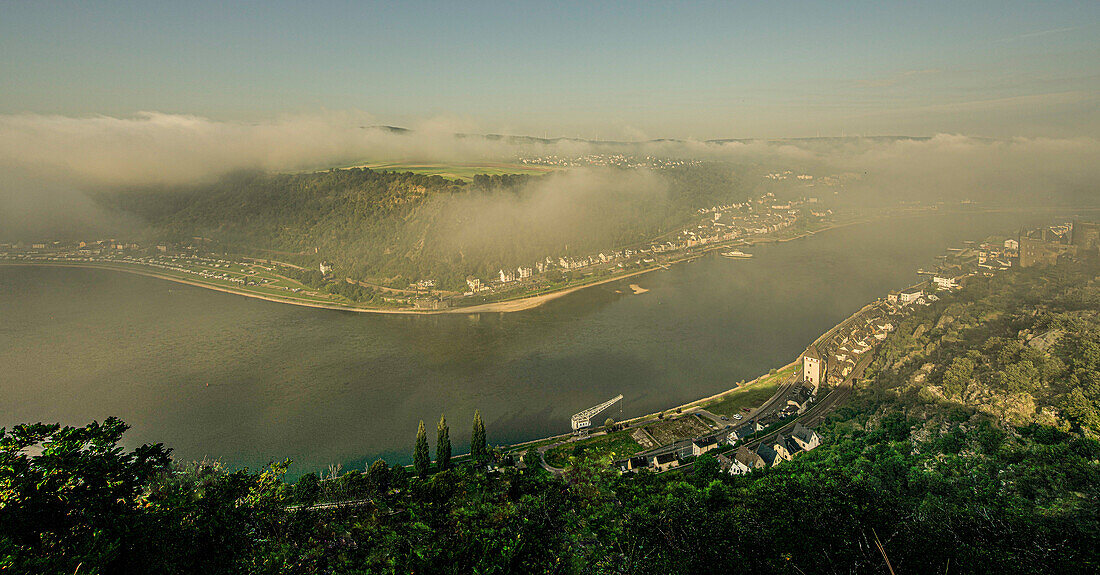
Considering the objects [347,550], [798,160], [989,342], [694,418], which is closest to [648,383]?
[694,418]

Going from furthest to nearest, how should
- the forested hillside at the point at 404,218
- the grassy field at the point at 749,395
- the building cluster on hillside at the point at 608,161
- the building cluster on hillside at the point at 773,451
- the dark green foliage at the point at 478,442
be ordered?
the building cluster on hillside at the point at 608,161
the forested hillside at the point at 404,218
the grassy field at the point at 749,395
the dark green foliage at the point at 478,442
the building cluster on hillside at the point at 773,451

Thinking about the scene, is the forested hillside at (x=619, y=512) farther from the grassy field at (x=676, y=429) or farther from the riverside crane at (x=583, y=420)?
the riverside crane at (x=583, y=420)

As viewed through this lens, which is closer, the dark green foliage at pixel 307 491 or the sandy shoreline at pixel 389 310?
the dark green foliage at pixel 307 491

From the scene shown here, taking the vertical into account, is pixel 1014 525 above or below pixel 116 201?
below

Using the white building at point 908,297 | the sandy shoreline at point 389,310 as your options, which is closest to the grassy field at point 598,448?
the sandy shoreline at point 389,310

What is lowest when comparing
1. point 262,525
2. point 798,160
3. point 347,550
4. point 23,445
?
point 347,550

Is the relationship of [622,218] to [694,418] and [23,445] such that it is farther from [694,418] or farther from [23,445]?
[23,445]

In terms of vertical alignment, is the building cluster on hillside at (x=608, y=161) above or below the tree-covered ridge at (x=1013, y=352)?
above
